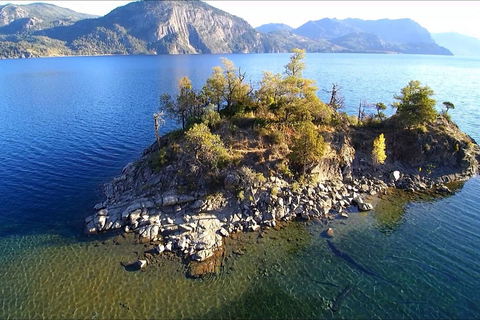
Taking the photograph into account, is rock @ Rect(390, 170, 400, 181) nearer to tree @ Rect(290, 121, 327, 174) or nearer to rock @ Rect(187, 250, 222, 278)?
tree @ Rect(290, 121, 327, 174)

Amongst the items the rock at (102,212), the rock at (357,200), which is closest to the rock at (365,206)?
the rock at (357,200)

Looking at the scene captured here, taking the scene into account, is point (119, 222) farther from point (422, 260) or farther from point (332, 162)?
point (422, 260)

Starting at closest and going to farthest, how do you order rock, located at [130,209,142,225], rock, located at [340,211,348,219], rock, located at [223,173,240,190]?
rock, located at [130,209,142,225]
rock, located at [340,211,348,219]
rock, located at [223,173,240,190]

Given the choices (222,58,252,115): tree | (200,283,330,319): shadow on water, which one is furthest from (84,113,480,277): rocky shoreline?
(222,58,252,115): tree

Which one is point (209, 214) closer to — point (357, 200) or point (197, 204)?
point (197, 204)

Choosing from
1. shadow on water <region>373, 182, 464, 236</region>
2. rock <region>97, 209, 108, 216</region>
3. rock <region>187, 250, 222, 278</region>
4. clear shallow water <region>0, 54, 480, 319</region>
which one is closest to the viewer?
clear shallow water <region>0, 54, 480, 319</region>

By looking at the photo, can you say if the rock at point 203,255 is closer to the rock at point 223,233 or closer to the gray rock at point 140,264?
the rock at point 223,233

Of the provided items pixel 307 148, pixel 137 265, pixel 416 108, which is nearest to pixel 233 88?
pixel 307 148
